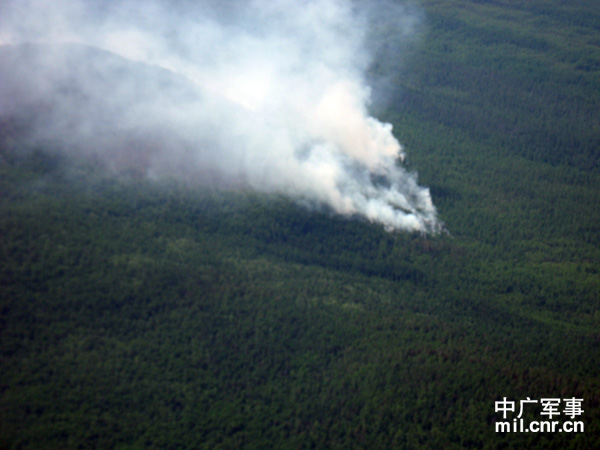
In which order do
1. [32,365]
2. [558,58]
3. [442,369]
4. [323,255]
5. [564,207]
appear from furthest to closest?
1. [558,58]
2. [564,207]
3. [323,255]
4. [442,369]
5. [32,365]

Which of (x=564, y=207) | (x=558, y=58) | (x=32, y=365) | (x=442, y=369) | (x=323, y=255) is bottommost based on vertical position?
(x=32, y=365)

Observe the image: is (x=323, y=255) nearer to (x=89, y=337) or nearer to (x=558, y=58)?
(x=89, y=337)

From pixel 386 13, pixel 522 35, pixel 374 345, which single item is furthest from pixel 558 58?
pixel 374 345

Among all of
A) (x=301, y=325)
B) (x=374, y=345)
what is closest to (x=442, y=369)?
(x=374, y=345)

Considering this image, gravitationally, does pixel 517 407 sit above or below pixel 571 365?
below

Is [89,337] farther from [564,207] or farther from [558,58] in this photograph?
[558,58]

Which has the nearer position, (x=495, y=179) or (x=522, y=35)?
(x=495, y=179)

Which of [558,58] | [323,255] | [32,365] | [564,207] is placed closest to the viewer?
[32,365]
